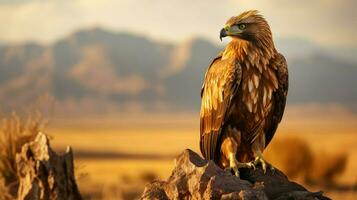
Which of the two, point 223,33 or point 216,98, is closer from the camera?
point 223,33

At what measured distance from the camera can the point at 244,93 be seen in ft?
24.7

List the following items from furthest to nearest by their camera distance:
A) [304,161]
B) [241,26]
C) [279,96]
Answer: [304,161] → [279,96] → [241,26]

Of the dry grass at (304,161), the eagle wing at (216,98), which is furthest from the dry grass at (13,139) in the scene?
the dry grass at (304,161)

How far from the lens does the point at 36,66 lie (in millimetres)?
178500

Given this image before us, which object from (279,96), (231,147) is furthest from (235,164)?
(279,96)

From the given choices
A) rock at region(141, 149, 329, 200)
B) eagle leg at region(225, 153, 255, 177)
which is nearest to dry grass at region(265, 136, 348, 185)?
eagle leg at region(225, 153, 255, 177)

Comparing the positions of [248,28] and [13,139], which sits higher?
[248,28]

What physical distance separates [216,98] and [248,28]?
0.88 meters

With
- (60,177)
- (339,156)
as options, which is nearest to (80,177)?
(60,177)

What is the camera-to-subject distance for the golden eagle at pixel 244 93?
7.53 meters

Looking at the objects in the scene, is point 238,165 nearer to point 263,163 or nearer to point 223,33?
point 263,163

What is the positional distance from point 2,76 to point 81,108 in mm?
37664

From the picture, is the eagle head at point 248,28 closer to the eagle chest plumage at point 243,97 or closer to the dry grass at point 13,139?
the eagle chest plumage at point 243,97

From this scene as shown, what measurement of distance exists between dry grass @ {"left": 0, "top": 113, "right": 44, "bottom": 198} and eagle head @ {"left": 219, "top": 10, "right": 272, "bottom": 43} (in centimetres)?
424
